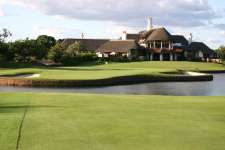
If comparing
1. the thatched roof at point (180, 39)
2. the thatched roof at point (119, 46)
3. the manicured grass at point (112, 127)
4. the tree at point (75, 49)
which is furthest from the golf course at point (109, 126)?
the thatched roof at point (180, 39)

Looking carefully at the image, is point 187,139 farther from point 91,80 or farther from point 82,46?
point 82,46

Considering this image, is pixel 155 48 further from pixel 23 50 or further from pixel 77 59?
pixel 23 50

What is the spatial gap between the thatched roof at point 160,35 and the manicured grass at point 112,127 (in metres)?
Answer: 93.4

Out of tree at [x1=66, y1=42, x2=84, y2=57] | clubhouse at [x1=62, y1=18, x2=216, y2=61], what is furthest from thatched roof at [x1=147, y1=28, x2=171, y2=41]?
tree at [x1=66, y1=42, x2=84, y2=57]

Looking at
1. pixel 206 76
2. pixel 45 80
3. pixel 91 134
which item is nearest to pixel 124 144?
pixel 91 134

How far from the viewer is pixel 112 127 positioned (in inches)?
531

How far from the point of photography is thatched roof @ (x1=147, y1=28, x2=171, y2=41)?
11244cm

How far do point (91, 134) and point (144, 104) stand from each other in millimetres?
8389

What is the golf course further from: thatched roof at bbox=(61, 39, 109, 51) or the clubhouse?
thatched roof at bbox=(61, 39, 109, 51)

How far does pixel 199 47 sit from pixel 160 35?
14.0 meters

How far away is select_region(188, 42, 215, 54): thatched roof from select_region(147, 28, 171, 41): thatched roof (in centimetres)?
866

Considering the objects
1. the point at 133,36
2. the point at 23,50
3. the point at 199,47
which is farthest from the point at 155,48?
the point at 23,50

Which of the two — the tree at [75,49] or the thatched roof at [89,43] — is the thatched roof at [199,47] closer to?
the thatched roof at [89,43]

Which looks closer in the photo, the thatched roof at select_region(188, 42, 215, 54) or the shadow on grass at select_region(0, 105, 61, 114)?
the shadow on grass at select_region(0, 105, 61, 114)
